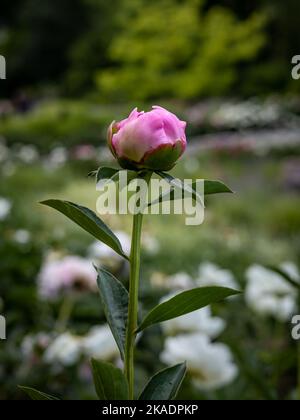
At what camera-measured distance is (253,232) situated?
3869 millimetres

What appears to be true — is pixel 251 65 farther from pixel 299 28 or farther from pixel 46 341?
pixel 46 341

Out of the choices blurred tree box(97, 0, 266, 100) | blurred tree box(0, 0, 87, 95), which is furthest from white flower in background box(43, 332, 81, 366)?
blurred tree box(0, 0, 87, 95)

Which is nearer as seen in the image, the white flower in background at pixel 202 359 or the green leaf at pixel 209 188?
the green leaf at pixel 209 188

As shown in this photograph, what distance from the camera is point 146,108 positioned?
321 inches

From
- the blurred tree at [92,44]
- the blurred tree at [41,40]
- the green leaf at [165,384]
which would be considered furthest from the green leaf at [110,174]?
the blurred tree at [41,40]

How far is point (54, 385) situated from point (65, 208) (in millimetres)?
725

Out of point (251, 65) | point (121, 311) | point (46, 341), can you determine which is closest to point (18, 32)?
point (251, 65)

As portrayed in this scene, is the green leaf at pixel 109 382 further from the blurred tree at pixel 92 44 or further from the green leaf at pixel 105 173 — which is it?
the blurred tree at pixel 92 44

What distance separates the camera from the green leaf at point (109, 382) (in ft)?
1.12

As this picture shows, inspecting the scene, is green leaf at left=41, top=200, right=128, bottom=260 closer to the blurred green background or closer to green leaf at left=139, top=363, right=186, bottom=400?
green leaf at left=139, top=363, right=186, bottom=400

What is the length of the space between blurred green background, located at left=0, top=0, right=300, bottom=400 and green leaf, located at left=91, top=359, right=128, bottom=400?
533mm

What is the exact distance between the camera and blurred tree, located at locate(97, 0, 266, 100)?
8.93 meters

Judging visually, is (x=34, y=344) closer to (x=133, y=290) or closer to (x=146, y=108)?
(x=133, y=290)

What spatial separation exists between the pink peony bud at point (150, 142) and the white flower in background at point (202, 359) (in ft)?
1.61
